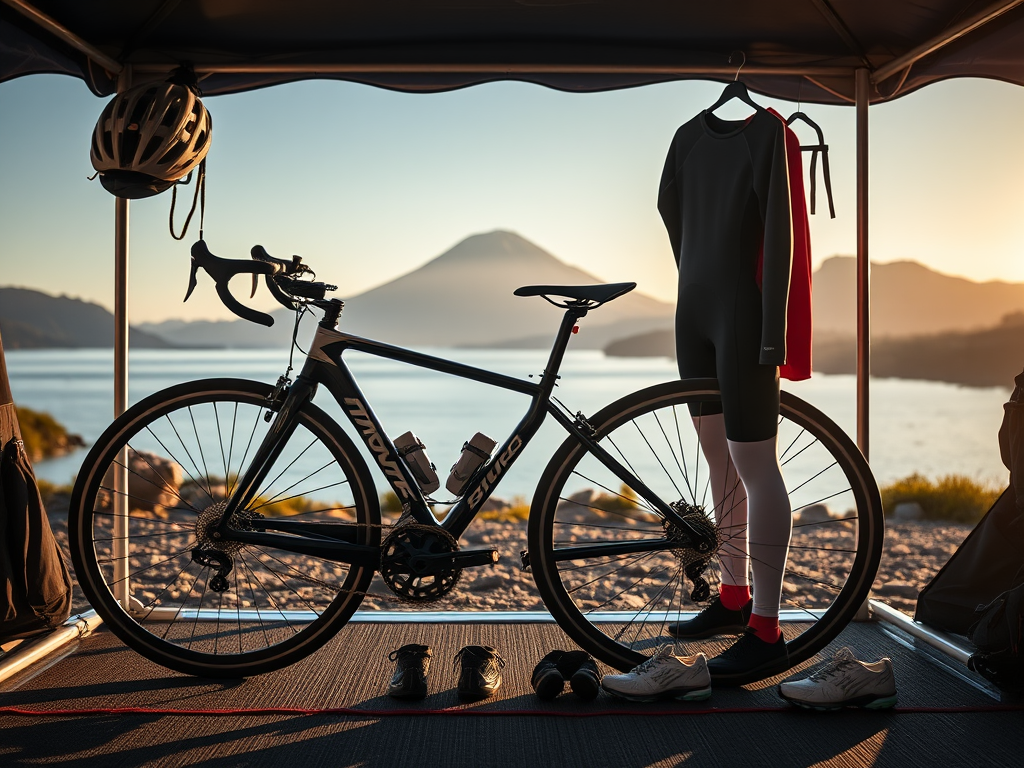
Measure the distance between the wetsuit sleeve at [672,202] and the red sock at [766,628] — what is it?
1.03m

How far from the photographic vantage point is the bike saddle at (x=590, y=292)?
206 centimetres

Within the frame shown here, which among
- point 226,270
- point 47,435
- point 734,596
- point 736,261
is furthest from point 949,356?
point 226,270

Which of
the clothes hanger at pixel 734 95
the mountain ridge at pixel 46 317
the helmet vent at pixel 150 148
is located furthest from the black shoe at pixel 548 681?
the mountain ridge at pixel 46 317

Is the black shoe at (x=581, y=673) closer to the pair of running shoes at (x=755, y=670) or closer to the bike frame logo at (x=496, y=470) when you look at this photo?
the pair of running shoes at (x=755, y=670)

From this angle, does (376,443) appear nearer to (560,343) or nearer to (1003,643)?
(560,343)

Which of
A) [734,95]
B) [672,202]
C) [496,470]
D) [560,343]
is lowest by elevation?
[496,470]

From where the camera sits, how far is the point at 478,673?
81.3 inches

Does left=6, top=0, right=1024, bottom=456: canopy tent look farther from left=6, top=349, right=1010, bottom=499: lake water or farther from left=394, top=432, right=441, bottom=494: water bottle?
left=6, top=349, right=1010, bottom=499: lake water

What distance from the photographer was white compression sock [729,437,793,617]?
6.98 ft

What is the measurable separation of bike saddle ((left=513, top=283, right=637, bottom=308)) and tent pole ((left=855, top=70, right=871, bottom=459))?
100cm

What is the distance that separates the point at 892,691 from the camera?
2.00m

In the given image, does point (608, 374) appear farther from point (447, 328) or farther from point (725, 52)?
point (725, 52)

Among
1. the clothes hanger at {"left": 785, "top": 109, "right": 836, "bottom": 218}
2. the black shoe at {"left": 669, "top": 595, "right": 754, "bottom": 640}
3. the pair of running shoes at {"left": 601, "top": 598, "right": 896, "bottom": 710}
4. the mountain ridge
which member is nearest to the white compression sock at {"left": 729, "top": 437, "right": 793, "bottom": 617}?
the pair of running shoes at {"left": 601, "top": 598, "right": 896, "bottom": 710}

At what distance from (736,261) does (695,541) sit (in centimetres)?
74
